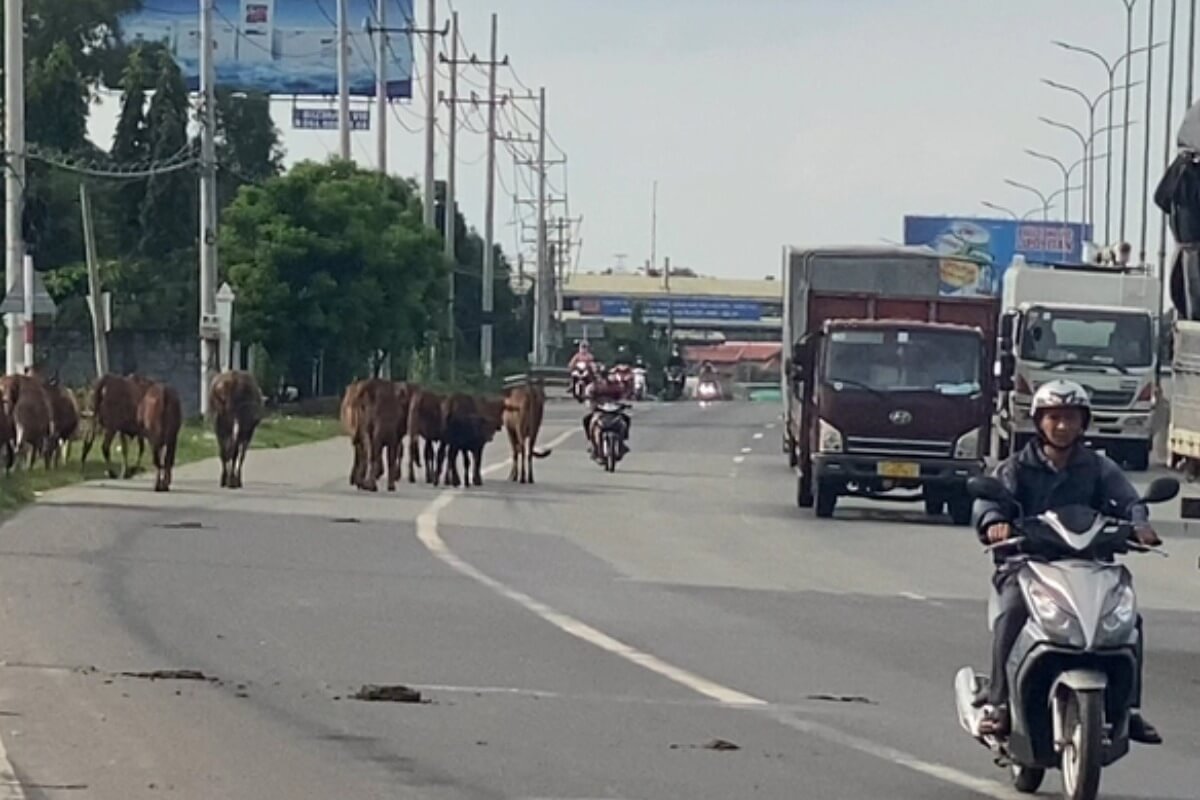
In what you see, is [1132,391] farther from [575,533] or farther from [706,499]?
[575,533]

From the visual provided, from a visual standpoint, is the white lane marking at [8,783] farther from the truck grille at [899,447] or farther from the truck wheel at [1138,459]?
the truck wheel at [1138,459]

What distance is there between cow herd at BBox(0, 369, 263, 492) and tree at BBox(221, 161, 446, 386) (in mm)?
28610

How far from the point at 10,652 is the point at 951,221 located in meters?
96.3

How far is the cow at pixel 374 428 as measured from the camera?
32375mm

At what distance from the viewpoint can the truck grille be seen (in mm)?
29359

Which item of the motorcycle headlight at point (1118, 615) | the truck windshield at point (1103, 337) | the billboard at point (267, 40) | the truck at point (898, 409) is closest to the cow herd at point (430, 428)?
the truck at point (898, 409)

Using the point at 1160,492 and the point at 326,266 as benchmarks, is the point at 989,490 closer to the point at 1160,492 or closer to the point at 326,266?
the point at 1160,492

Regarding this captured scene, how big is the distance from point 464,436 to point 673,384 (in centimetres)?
7353

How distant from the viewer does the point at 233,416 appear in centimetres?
3186

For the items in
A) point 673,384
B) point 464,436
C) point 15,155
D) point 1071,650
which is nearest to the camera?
point 1071,650

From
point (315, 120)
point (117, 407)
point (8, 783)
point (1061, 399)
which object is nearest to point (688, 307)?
point (315, 120)

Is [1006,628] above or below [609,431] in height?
above

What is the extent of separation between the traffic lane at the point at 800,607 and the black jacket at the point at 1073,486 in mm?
1197

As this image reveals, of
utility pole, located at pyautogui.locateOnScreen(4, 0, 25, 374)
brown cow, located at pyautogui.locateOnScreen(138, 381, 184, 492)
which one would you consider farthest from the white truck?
utility pole, located at pyautogui.locateOnScreen(4, 0, 25, 374)
